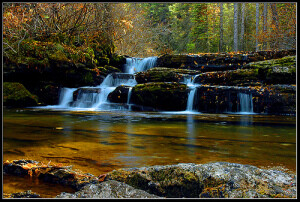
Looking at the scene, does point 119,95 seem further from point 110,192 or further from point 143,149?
point 110,192

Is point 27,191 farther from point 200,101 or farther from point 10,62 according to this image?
point 10,62

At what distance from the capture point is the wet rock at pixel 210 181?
1.83m

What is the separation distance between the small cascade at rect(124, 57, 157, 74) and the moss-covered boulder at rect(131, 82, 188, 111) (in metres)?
6.53

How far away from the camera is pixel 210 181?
6.57 feet

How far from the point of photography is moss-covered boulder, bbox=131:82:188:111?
1062 cm

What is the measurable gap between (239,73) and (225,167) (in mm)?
10318

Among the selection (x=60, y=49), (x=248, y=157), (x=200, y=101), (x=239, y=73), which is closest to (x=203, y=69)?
(x=239, y=73)

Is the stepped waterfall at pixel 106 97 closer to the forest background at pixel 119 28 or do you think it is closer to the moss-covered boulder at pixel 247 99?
the moss-covered boulder at pixel 247 99

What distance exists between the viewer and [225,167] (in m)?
2.20

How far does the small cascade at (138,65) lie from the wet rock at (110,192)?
50.9ft

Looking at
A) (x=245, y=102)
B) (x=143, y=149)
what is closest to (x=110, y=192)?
(x=143, y=149)

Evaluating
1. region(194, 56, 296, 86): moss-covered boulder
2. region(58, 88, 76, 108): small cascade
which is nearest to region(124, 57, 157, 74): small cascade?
region(58, 88, 76, 108): small cascade

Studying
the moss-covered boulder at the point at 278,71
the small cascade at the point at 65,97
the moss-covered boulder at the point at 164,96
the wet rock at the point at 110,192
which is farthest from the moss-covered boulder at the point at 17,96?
the moss-covered boulder at the point at 278,71

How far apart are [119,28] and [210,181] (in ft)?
46.9
